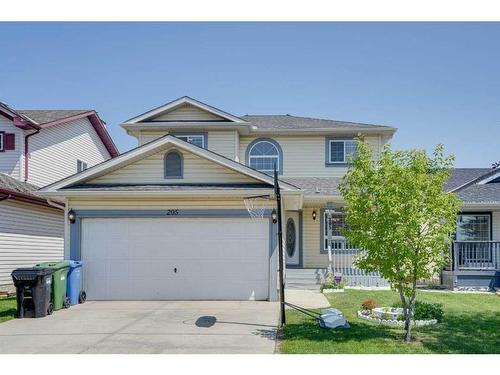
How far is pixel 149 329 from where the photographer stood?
10.1 m

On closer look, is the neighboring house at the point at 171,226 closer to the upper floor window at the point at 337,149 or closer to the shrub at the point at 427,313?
the shrub at the point at 427,313

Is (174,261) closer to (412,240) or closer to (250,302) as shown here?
(250,302)

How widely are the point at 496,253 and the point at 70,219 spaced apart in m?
13.1

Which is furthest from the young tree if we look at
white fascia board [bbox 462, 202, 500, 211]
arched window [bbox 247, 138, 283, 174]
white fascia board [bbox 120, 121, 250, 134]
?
arched window [bbox 247, 138, 283, 174]

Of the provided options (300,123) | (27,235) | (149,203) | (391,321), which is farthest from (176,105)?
(391,321)

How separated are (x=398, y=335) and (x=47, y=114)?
1880 cm

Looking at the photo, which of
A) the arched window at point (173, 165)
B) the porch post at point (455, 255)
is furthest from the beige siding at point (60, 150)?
the porch post at point (455, 255)

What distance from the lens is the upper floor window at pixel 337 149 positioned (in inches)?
836

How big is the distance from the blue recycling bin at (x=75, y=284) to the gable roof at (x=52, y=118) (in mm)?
8608

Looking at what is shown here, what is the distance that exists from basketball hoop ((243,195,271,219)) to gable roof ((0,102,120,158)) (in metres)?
10.4

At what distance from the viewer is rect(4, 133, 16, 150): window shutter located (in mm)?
20391

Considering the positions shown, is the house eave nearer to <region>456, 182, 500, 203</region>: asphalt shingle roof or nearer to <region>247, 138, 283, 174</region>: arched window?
<region>247, 138, 283, 174</region>: arched window

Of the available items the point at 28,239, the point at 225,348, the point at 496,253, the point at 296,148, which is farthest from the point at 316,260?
the point at 225,348

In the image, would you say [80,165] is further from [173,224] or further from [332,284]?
[332,284]
